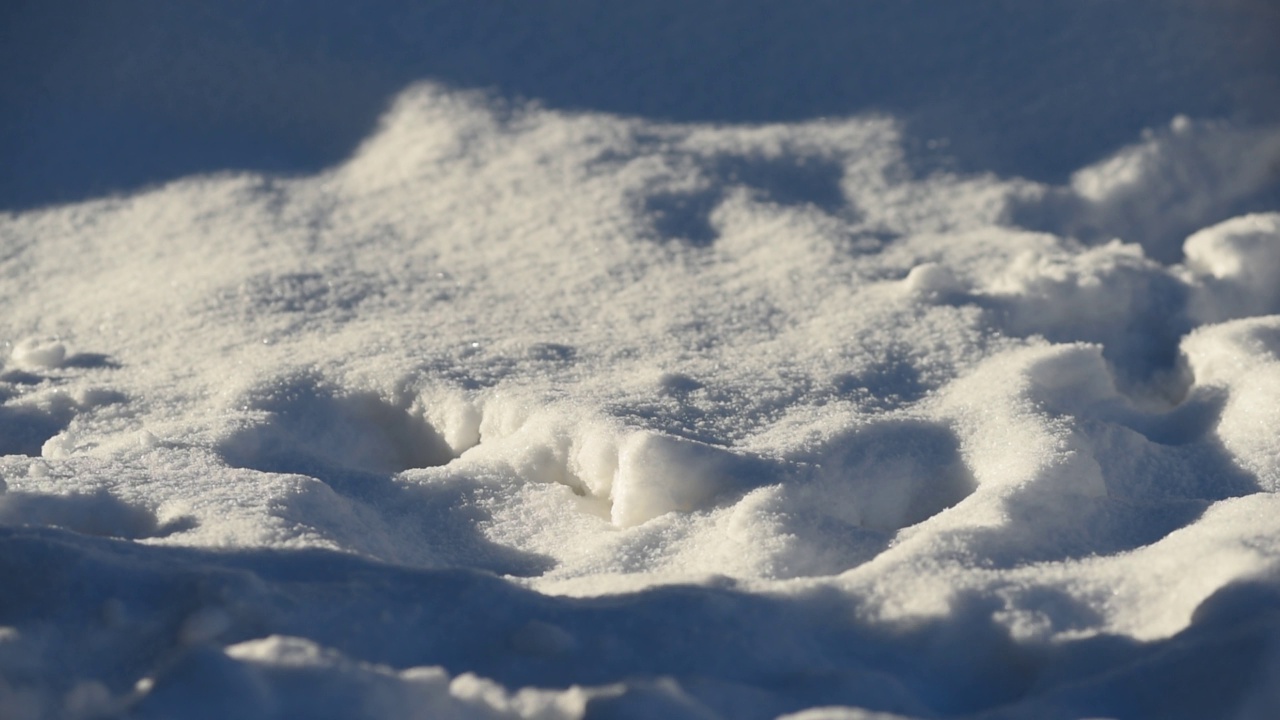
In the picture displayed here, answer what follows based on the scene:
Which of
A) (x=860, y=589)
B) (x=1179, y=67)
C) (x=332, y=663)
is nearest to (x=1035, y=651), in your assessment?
(x=860, y=589)

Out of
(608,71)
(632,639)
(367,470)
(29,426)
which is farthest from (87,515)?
(608,71)

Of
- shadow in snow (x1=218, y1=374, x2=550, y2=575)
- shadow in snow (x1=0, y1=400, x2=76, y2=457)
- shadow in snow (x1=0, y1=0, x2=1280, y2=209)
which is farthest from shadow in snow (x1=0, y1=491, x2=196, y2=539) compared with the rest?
shadow in snow (x1=0, y1=0, x2=1280, y2=209)

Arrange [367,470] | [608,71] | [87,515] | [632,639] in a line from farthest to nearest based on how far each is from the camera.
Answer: [608,71]
[367,470]
[87,515]
[632,639]

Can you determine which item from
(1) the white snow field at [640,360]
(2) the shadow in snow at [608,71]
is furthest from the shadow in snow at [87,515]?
(2) the shadow in snow at [608,71]

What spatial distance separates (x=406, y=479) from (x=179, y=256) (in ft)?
4.13

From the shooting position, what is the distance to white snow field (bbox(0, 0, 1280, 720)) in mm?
1396

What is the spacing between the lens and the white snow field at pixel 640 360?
4.58ft

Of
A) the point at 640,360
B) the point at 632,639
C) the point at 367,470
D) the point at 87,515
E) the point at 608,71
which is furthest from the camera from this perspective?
the point at 608,71

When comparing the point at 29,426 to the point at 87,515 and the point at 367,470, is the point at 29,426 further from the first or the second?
the point at 367,470

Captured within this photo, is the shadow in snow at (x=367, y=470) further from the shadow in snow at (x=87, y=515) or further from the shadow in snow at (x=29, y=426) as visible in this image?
the shadow in snow at (x=29, y=426)

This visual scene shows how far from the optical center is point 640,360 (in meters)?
2.38

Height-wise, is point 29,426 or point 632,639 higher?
point 29,426

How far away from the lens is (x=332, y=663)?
131cm

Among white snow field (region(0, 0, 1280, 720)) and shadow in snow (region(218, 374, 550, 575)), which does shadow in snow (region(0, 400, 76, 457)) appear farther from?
shadow in snow (region(218, 374, 550, 575))
